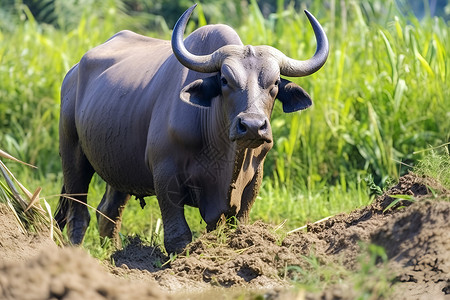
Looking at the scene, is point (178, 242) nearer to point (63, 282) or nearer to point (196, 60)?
point (196, 60)

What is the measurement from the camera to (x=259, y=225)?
6523 mm

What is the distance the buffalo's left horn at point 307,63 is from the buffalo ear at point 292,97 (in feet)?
0.32

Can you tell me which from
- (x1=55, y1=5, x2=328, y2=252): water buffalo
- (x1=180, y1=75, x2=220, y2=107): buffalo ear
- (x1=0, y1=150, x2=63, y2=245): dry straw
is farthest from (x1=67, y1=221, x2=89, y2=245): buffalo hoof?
(x1=180, y1=75, x2=220, y2=107): buffalo ear

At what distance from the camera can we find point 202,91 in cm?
636

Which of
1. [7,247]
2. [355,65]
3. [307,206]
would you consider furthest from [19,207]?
[355,65]

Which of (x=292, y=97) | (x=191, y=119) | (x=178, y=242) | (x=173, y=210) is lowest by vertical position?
(x=178, y=242)

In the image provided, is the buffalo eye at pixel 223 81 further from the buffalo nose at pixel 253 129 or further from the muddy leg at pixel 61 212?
the muddy leg at pixel 61 212

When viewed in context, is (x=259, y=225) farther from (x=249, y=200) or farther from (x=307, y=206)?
(x=307, y=206)

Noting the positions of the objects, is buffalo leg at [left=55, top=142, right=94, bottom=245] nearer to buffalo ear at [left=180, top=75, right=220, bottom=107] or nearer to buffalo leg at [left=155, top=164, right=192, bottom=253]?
buffalo leg at [left=155, top=164, right=192, bottom=253]

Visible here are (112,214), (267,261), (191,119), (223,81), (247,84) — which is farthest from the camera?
(112,214)

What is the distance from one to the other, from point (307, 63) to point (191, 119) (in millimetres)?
996

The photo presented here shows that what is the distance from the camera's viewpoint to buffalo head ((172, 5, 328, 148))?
5742 mm

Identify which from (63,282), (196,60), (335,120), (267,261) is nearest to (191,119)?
(196,60)

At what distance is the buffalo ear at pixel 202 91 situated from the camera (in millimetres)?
6266
